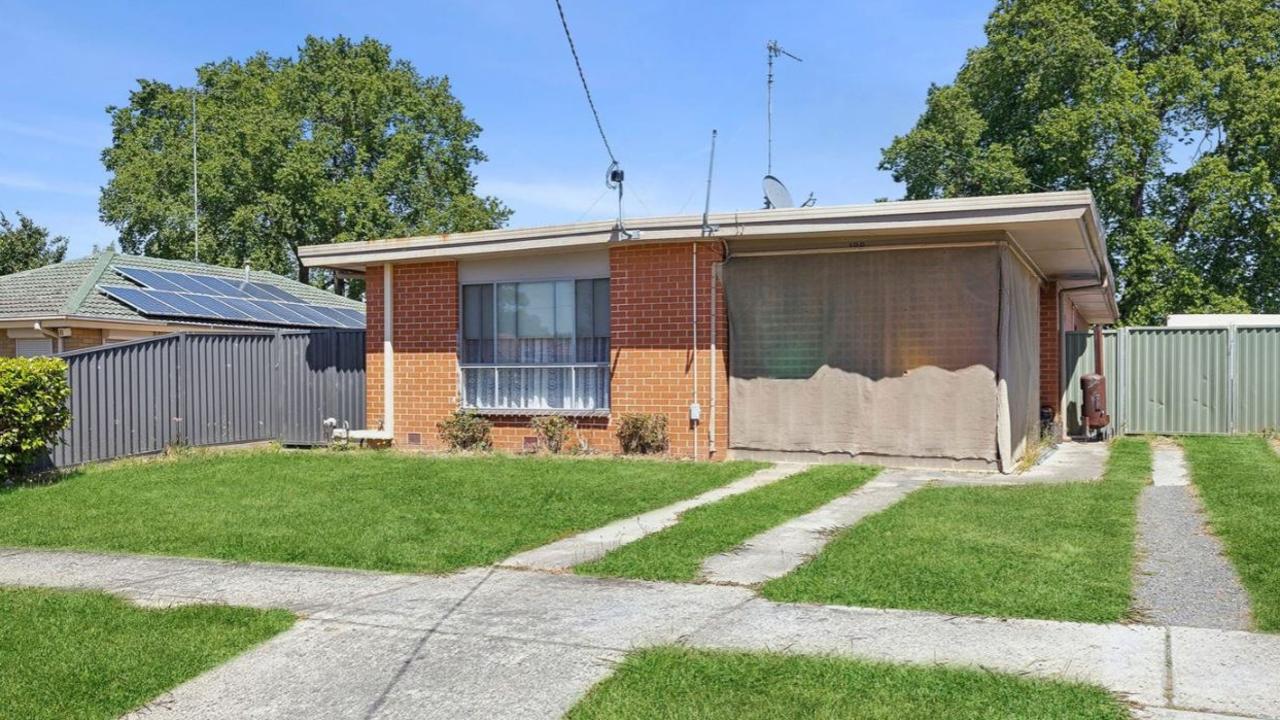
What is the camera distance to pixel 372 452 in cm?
1420

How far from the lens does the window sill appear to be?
13.3m

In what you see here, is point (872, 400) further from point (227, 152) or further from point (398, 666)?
point (227, 152)

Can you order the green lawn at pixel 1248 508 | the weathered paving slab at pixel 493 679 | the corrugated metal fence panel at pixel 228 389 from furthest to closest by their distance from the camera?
the corrugated metal fence panel at pixel 228 389 → the green lawn at pixel 1248 508 → the weathered paving slab at pixel 493 679

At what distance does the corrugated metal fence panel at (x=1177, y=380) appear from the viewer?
17156 millimetres

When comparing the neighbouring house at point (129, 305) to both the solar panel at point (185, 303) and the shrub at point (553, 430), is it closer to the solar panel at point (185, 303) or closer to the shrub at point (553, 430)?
the solar panel at point (185, 303)

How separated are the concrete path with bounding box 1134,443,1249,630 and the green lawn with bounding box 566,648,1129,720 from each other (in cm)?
154

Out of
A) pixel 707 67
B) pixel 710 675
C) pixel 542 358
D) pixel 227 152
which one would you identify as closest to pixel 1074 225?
pixel 707 67

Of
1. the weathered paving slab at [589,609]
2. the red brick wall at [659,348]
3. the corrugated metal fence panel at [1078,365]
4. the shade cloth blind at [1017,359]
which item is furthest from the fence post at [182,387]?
the corrugated metal fence panel at [1078,365]

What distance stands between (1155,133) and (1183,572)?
25.0 meters

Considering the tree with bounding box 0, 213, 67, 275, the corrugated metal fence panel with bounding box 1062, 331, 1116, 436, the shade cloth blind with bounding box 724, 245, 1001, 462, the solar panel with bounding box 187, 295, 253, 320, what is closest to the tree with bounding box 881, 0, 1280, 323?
the corrugated metal fence panel with bounding box 1062, 331, 1116, 436

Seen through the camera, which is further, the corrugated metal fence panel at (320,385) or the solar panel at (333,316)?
the solar panel at (333,316)

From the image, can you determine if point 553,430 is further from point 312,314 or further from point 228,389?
point 312,314

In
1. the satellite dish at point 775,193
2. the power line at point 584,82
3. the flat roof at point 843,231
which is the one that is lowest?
the flat roof at point 843,231

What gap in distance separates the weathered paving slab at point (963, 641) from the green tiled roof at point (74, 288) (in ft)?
50.5
